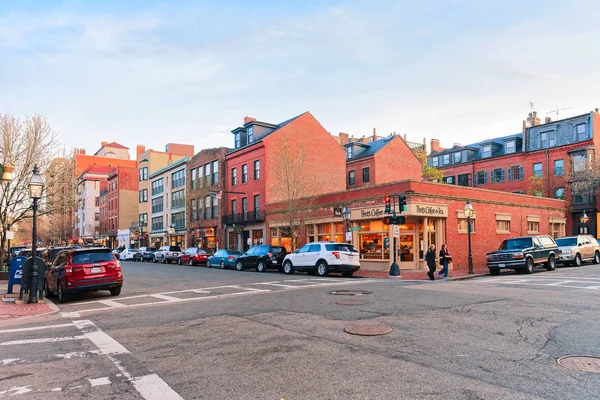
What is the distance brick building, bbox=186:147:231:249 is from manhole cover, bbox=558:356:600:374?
40.7 m

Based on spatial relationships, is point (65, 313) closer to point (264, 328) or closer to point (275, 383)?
point (264, 328)

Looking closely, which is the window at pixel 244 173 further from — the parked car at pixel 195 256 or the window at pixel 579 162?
the window at pixel 579 162

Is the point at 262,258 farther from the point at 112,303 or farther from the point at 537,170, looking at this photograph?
the point at 537,170

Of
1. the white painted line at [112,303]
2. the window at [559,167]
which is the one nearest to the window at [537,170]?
the window at [559,167]

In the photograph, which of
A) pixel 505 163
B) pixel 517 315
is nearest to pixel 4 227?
pixel 517 315

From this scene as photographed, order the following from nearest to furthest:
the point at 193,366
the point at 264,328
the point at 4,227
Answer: the point at 193,366 → the point at 264,328 → the point at 4,227

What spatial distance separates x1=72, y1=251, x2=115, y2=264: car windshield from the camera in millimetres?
14956

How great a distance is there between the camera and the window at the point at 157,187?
6249 cm

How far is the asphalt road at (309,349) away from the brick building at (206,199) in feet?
112

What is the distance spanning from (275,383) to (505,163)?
53110mm

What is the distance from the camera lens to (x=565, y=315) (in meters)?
9.93

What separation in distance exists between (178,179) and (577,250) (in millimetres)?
43723

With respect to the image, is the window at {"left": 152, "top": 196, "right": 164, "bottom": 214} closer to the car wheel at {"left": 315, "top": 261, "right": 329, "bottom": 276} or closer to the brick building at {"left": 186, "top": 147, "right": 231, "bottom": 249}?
the brick building at {"left": 186, "top": 147, "right": 231, "bottom": 249}

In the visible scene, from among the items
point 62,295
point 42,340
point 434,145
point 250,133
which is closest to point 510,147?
point 434,145
